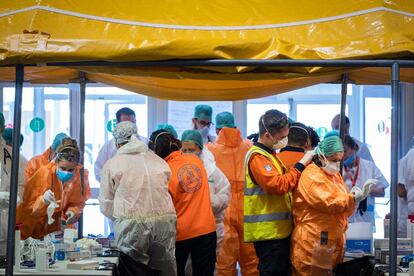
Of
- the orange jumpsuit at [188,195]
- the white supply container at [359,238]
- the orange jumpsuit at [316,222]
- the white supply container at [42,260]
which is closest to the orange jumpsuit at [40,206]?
the white supply container at [42,260]

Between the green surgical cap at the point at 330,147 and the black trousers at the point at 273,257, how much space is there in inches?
26.2

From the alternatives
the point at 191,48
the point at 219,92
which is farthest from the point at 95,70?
the point at 219,92

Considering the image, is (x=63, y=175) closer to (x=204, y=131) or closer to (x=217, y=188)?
(x=217, y=188)

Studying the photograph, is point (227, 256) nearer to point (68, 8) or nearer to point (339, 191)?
point (339, 191)

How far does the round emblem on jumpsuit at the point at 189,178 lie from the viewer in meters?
5.98

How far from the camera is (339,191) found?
5.55 m

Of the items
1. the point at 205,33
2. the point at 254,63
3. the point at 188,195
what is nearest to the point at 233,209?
the point at 188,195

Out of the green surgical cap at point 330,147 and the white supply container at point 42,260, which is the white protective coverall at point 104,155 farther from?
the green surgical cap at point 330,147

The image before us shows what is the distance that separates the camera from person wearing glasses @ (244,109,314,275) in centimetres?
552

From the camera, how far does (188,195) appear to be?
6.01 m

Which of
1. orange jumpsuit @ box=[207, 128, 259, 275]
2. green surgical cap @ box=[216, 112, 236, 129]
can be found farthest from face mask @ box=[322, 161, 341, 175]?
green surgical cap @ box=[216, 112, 236, 129]

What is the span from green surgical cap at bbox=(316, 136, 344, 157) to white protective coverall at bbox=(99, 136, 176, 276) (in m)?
1.11

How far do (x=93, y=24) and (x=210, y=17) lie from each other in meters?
0.75

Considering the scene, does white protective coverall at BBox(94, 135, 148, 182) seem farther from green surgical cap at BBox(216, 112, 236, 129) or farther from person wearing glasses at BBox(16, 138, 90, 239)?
person wearing glasses at BBox(16, 138, 90, 239)
